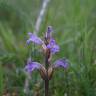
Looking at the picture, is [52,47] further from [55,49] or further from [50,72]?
[50,72]

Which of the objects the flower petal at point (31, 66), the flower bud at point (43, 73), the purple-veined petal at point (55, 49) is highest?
the purple-veined petal at point (55, 49)

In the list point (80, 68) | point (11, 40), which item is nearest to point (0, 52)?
point (11, 40)

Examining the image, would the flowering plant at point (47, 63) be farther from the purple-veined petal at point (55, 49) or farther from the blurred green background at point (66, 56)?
the blurred green background at point (66, 56)

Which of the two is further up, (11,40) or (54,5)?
(54,5)

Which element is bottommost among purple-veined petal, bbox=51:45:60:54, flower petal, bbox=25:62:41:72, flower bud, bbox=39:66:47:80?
flower bud, bbox=39:66:47:80

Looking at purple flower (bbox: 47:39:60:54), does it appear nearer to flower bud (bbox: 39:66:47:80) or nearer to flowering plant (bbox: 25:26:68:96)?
flowering plant (bbox: 25:26:68:96)

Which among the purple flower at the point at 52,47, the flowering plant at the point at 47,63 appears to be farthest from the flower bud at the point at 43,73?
the purple flower at the point at 52,47

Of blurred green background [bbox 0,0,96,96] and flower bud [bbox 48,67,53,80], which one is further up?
blurred green background [bbox 0,0,96,96]

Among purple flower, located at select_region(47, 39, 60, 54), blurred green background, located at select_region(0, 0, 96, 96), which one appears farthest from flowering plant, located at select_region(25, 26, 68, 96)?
blurred green background, located at select_region(0, 0, 96, 96)

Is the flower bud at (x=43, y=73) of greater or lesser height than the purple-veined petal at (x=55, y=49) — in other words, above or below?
below

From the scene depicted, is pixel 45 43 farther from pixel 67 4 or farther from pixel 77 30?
pixel 67 4

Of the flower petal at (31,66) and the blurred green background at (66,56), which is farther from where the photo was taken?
the blurred green background at (66,56)
